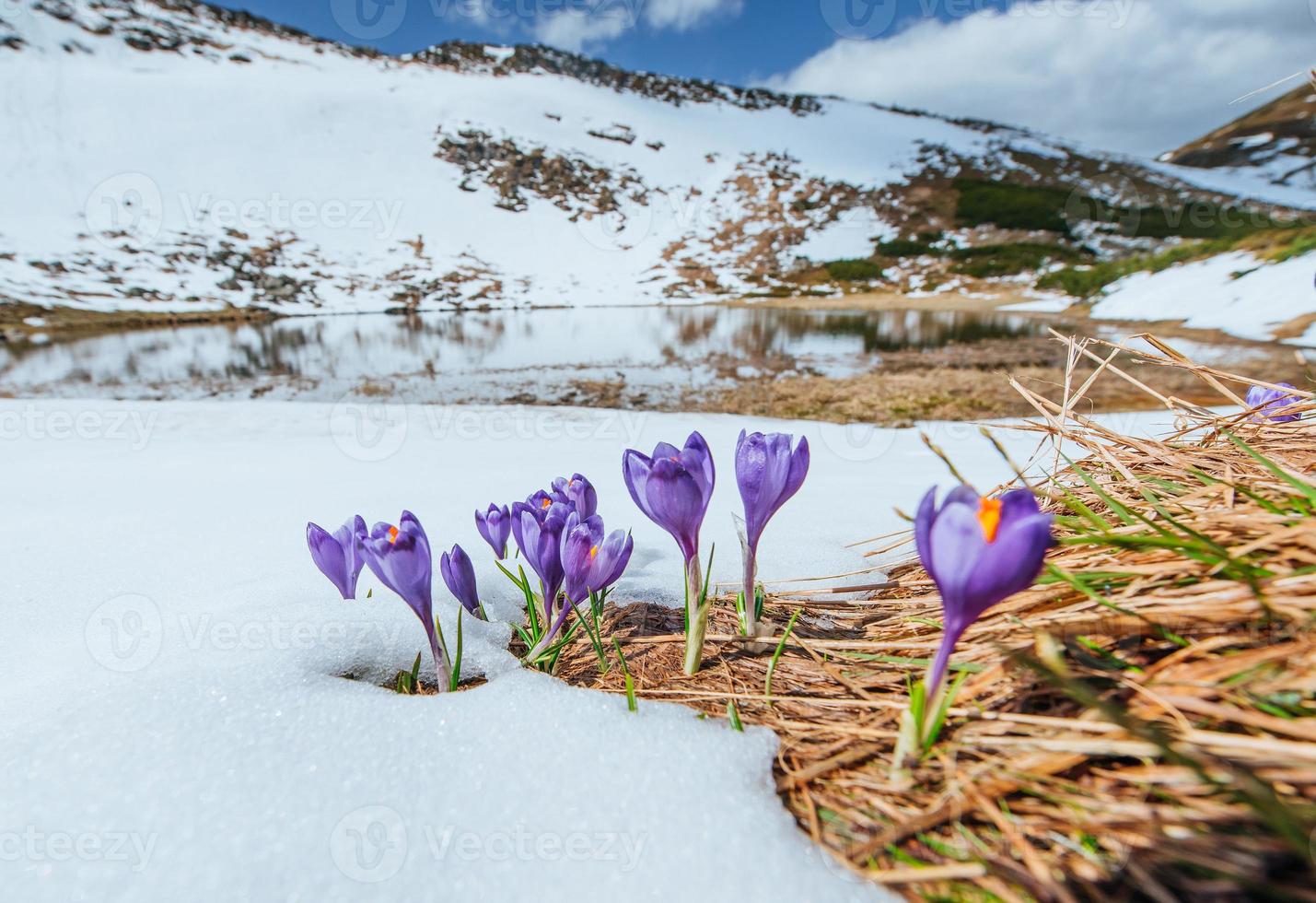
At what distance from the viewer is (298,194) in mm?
42219

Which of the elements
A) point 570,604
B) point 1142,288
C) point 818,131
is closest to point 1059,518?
point 570,604

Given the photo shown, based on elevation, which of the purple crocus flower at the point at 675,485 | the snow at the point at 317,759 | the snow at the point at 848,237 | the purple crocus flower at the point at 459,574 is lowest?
the snow at the point at 317,759

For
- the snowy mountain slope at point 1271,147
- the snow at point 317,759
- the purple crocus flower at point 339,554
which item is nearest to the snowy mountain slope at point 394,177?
the snowy mountain slope at point 1271,147

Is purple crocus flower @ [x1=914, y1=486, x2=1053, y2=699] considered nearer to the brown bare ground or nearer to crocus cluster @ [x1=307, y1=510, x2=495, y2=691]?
crocus cluster @ [x1=307, y1=510, x2=495, y2=691]

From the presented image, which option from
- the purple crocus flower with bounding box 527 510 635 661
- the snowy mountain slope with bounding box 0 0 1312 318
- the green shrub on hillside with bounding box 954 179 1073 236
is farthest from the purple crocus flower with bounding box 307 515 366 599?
the green shrub on hillside with bounding box 954 179 1073 236

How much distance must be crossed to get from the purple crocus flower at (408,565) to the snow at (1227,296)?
1304cm

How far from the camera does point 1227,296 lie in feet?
39.4

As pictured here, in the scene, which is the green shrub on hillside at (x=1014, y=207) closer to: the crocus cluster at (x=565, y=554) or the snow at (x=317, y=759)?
the crocus cluster at (x=565, y=554)

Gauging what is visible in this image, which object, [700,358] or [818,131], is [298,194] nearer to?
[700,358]

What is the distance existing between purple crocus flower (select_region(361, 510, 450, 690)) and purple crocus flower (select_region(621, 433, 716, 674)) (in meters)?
0.36

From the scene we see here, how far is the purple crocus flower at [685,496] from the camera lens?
1.03 metres

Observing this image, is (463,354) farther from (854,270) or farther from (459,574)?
(854,270)

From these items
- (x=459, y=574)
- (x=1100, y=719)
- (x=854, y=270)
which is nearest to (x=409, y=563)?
(x=459, y=574)

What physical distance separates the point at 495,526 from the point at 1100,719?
1.10 m
